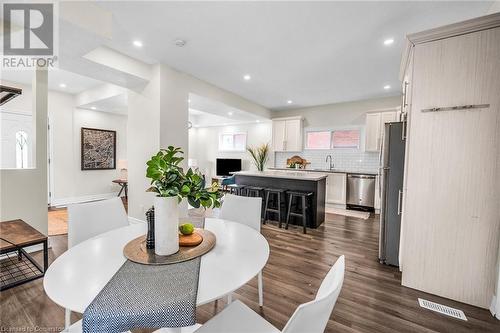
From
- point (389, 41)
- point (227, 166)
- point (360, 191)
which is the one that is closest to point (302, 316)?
point (389, 41)

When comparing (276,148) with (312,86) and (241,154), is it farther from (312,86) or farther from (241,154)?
(312,86)

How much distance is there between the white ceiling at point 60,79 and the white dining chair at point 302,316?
16.6 feet

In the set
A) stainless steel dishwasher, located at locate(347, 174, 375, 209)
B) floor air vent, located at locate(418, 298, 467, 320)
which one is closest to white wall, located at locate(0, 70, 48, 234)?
floor air vent, located at locate(418, 298, 467, 320)

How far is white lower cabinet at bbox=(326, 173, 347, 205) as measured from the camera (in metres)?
5.53

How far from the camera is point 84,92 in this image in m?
5.42

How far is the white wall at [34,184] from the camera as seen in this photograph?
2.75 meters

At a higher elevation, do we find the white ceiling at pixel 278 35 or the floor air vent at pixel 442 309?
the white ceiling at pixel 278 35

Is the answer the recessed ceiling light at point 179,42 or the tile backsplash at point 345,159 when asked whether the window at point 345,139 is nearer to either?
the tile backsplash at point 345,159

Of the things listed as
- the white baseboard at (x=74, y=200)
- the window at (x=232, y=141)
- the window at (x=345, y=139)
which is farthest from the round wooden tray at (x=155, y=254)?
the window at (x=232, y=141)

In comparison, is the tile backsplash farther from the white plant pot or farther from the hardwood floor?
the white plant pot

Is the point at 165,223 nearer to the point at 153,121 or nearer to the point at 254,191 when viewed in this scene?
the point at 153,121

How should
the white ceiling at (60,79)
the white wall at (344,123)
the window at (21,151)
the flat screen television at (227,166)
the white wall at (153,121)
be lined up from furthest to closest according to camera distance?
1. the flat screen television at (227,166)
2. the white wall at (344,123)
3. the window at (21,151)
4. the white ceiling at (60,79)
5. the white wall at (153,121)

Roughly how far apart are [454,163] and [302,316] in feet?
7.10

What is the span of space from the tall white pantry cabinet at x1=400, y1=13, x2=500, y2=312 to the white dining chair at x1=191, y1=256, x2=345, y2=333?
172 cm
